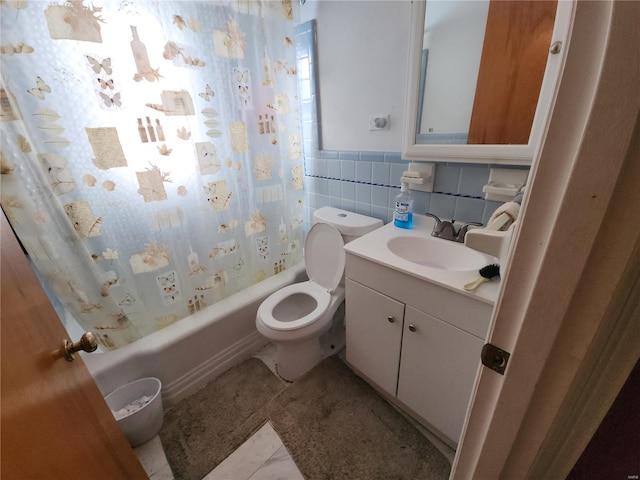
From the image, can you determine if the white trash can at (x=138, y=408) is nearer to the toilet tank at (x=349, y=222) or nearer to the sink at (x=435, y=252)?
the toilet tank at (x=349, y=222)

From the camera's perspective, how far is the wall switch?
1.29 meters

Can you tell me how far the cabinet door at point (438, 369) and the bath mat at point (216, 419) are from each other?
72 centimetres

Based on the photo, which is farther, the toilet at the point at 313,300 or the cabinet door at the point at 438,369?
the toilet at the point at 313,300

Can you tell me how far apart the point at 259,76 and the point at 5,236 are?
128 centimetres

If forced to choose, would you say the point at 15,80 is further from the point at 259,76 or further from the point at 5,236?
the point at 259,76

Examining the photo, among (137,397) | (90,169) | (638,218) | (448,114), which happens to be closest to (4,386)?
(638,218)

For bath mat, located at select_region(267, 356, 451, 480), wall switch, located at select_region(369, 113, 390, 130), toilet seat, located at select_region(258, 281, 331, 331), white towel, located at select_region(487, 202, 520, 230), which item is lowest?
bath mat, located at select_region(267, 356, 451, 480)

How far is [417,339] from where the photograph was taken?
1.01 metres

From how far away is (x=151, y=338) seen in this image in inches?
51.8

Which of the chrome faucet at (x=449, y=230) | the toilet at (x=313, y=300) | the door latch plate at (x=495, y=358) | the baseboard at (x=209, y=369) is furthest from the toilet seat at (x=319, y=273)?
the door latch plate at (x=495, y=358)

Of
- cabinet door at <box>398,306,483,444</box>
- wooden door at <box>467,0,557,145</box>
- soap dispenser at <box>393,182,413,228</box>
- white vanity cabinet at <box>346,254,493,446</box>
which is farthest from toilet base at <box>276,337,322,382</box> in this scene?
wooden door at <box>467,0,557,145</box>

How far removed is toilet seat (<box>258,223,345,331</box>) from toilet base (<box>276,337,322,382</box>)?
0.14 m

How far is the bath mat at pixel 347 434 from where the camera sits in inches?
41.1

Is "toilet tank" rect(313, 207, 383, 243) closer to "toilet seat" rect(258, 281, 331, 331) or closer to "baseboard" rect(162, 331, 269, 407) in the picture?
"toilet seat" rect(258, 281, 331, 331)
